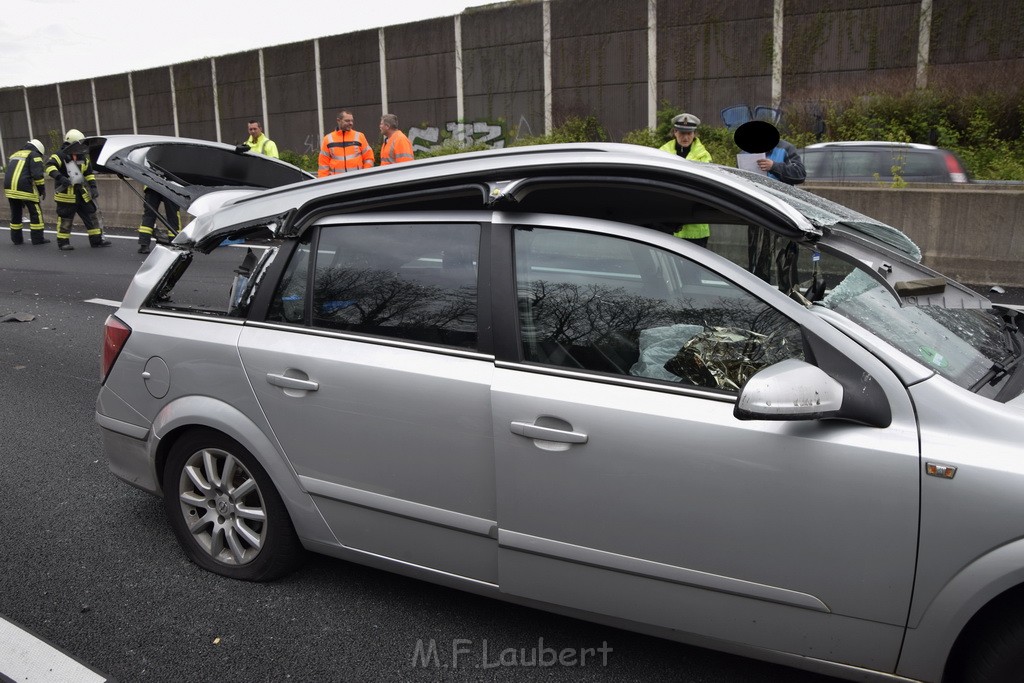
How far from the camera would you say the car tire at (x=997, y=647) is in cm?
222

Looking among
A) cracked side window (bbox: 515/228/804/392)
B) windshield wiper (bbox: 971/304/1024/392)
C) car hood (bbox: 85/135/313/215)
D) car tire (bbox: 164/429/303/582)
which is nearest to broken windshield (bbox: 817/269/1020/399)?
windshield wiper (bbox: 971/304/1024/392)

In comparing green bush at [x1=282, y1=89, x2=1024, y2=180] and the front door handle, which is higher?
green bush at [x1=282, y1=89, x2=1024, y2=180]

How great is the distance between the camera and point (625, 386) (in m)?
2.71

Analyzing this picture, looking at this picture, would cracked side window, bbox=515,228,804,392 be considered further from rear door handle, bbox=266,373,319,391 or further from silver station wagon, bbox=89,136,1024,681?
rear door handle, bbox=266,373,319,391

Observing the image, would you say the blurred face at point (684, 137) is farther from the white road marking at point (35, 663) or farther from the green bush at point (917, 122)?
the green bush at point (917, 122)

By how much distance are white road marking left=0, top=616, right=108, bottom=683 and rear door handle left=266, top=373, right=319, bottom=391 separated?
1.15 meters

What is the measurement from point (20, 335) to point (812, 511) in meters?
8.36

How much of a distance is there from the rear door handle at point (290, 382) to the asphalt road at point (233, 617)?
0.89m

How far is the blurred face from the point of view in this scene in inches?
319

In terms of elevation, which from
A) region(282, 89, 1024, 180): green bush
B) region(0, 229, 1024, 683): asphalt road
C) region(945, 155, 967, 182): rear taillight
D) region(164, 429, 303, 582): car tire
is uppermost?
region(282, 89, 1024, 180): green bush

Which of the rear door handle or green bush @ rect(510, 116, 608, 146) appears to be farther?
green bush @ rect(510, 116, 608, 146)

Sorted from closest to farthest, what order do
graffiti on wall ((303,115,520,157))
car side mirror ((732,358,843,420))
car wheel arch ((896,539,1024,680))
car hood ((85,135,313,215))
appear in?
car wheel arch ((896,539,1024,680)) → car side mirror ((732,358,843,420)) → car hood ((85,135,313,215)) → graffiti on wall ((303,115,520,157))

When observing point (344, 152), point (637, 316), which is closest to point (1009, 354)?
point (637, 316)

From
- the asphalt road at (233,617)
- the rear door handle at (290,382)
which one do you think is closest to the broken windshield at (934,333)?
the asphalt road at (233,617)
